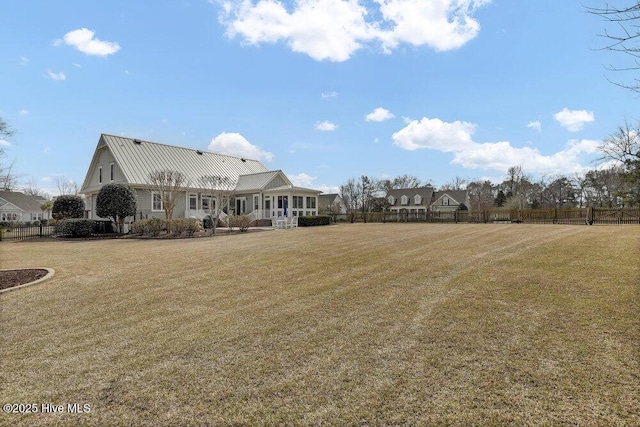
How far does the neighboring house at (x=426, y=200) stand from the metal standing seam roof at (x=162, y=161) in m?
32.4

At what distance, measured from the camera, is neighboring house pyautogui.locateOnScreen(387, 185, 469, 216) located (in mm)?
55594

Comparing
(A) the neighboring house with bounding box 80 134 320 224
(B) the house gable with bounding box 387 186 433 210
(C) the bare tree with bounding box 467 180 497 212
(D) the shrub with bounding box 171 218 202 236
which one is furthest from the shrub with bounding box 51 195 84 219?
(C) the bare tree with bounding box 467 180 497 212

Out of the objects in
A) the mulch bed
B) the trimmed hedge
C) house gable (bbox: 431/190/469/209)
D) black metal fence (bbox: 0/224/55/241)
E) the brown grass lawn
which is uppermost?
house gable (bbox: 431/190/469/209)

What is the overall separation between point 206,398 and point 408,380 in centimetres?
172

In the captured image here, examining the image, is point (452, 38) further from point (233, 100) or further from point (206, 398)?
point (206, 398)

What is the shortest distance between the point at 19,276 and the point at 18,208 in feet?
192

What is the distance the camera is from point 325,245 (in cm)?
1141

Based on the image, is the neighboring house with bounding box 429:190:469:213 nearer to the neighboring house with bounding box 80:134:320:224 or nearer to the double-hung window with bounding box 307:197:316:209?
the double-hung window with bounding box 307:197:316:209

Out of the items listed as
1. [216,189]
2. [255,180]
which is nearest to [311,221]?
[255,180]

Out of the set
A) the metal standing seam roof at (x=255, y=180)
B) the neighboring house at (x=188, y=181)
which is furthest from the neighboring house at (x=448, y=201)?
the metal standing seam roof at (x=255, y=180)

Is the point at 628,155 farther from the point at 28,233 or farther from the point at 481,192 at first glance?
the point at 481,192

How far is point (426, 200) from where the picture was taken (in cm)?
5625

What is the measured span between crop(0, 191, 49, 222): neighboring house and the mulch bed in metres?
52.6

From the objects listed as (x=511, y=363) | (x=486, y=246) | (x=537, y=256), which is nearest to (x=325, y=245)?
(x=486, y=246)
